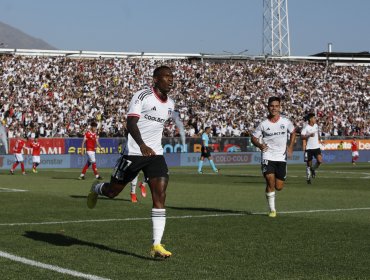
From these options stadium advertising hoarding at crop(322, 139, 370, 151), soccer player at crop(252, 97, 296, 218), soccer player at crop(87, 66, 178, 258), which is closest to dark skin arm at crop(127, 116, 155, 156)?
soccer player at crop(87, 66, 178, 258)

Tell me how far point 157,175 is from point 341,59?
73.5 m

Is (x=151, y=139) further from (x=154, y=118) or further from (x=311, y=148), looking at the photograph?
(x=311, y=148)

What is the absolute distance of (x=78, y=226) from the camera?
1320 cm

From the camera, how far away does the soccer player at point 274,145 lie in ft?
51.3

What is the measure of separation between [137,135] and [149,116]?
39cm

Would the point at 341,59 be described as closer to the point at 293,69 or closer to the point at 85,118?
the point at 293,69

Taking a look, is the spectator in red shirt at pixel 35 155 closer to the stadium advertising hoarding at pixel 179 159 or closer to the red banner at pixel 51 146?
the stadium advertising hoarding at pixel 179 159

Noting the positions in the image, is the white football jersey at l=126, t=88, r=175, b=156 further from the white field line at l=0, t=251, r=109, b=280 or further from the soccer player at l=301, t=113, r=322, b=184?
the soccer player at l=301, t=113, r=322, b=184

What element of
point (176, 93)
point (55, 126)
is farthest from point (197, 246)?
point (176, 93)

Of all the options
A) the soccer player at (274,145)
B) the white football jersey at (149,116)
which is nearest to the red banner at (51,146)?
the soccer player at (274,145)

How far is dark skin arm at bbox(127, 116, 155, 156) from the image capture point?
9656 mm

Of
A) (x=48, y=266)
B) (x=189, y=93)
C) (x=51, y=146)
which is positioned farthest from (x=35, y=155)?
(x=48, y=266)

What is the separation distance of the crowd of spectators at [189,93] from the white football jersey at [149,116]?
40.3m

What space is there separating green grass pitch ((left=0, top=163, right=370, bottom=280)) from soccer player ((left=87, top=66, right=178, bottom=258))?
86 cm
